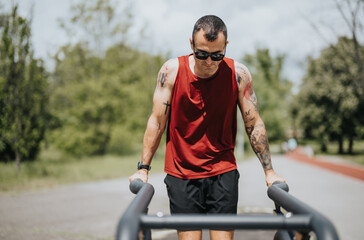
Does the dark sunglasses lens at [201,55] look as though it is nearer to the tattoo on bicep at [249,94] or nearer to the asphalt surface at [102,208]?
the tattoo on bicep at [249,94]

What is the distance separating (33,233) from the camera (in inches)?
198

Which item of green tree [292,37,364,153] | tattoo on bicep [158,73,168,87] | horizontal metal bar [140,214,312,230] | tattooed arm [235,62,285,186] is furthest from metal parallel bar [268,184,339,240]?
green tree [292,37,364,153]

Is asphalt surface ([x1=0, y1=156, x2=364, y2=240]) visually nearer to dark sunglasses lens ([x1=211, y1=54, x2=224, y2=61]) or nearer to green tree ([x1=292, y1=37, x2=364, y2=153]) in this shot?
dark sunglasses lens ([x1=211, y1=54, x2=224, y2=61])

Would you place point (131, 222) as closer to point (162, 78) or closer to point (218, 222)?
point (218, 222)

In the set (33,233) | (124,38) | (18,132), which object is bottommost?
(33,233)

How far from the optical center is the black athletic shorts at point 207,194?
2168mm

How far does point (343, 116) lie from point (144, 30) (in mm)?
18022

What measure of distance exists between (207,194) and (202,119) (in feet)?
1.62

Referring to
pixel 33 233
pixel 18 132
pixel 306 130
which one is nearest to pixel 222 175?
pixel 33 233

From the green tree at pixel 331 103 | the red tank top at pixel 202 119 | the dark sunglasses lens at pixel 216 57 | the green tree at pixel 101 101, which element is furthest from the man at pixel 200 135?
the green tree at pixel 331 103

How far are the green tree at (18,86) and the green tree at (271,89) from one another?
28.1m

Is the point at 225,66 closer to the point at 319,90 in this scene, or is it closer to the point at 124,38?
the point at 124,38

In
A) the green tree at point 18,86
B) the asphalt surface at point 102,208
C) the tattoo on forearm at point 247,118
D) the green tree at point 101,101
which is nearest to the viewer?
the tattoo on forearm at point 247,118

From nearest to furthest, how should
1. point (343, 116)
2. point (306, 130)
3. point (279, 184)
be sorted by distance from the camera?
1. point (279, 184)
2. point (343, 116)
3. point (306, 130)
